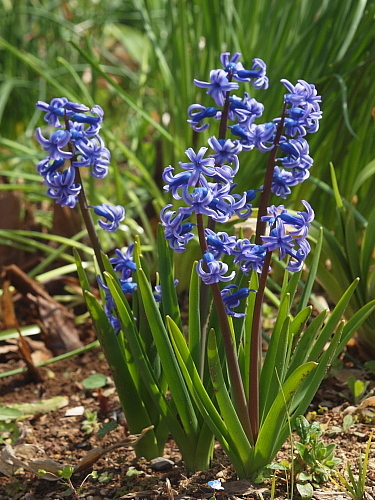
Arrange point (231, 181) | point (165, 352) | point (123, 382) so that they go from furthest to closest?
point (123, 382) → point (165, 352) → point (231, 181)

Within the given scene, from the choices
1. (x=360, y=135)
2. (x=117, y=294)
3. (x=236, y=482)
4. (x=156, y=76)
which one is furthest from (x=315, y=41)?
(x=236, y=482)

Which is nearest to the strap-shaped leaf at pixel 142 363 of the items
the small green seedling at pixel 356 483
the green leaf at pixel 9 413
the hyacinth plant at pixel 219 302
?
the hyacinth plant at pixel 219 302

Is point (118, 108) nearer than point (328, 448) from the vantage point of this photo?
No

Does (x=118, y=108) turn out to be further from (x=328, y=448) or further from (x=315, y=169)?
(x=328, y=448)

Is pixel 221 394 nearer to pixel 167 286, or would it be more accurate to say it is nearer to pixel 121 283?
pixel 167 286

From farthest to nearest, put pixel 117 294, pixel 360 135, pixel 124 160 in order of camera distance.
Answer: pixel 124 160 → pixel 360 135 → pixel 117 294

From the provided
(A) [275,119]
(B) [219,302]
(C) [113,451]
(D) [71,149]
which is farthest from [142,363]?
(A) [275,119]
